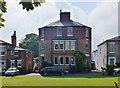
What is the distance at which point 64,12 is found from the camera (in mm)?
50312

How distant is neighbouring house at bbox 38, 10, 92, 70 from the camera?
45.5 meters

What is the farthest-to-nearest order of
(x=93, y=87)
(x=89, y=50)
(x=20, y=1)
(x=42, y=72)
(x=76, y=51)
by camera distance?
(x=89, y=50) < (x=76, y=51) < (x=42, y=72) < (x=93, y=87) < (x=20, y=1)

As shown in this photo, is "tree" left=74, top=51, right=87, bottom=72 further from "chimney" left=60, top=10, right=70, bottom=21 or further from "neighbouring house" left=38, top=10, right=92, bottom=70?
"chimney" left=60, top=10, right=70, bottom=21

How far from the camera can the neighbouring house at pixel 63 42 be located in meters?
45.5

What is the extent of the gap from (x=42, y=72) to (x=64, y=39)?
1064cm

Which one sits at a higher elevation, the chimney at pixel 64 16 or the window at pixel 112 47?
the chimney at pixel 64 16

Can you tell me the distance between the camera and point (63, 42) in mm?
45594

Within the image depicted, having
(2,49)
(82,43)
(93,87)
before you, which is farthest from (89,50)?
(93,87)

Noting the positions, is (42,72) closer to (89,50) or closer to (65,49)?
(65,49)

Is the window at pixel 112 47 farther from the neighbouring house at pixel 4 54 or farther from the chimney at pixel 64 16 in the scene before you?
the neighbouring house at pixel 4 54

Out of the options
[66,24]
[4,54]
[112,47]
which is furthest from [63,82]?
[4,54]

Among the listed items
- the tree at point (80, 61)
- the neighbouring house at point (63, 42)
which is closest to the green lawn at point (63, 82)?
the tree at point (80, 61)

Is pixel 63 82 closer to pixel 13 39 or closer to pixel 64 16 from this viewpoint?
pixel 13 39

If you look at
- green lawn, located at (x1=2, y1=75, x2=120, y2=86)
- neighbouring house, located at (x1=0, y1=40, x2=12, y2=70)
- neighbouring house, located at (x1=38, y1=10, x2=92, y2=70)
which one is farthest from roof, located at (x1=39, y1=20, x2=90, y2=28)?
green lawn, located at (x1=2, y1=75, x2=120, y2=86)
